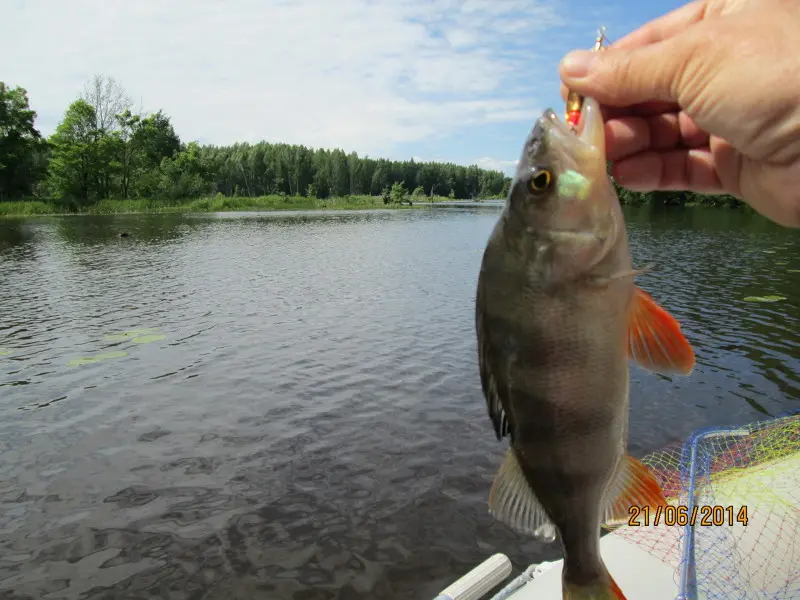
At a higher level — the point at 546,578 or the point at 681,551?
the point at 681,551

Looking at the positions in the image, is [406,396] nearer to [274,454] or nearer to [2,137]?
[274,454]

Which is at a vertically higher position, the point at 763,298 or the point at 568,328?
the point at 568,328

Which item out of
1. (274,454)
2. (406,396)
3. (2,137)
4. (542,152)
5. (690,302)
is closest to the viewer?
(542,152)

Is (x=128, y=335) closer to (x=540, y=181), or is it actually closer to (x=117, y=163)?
(x=540, y=181)

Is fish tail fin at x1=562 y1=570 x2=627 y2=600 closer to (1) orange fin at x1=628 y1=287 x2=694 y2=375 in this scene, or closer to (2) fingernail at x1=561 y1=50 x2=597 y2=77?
(1) orange fin at x1=628 y1=287 x2=694 y2=375

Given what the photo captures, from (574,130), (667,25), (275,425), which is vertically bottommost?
(275,425)

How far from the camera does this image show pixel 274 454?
32.6 ft

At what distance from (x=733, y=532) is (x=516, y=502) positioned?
3789 millimetres

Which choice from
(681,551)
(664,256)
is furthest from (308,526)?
(664,256)

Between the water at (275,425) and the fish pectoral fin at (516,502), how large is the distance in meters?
5.52

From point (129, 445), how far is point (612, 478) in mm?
10254

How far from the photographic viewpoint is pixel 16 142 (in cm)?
7538

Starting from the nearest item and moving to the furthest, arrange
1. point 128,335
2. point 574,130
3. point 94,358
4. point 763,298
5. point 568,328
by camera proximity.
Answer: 1. point 568,328
2. point 574,130
3. point 94,358
4. point 128,335
5. point 763,298
